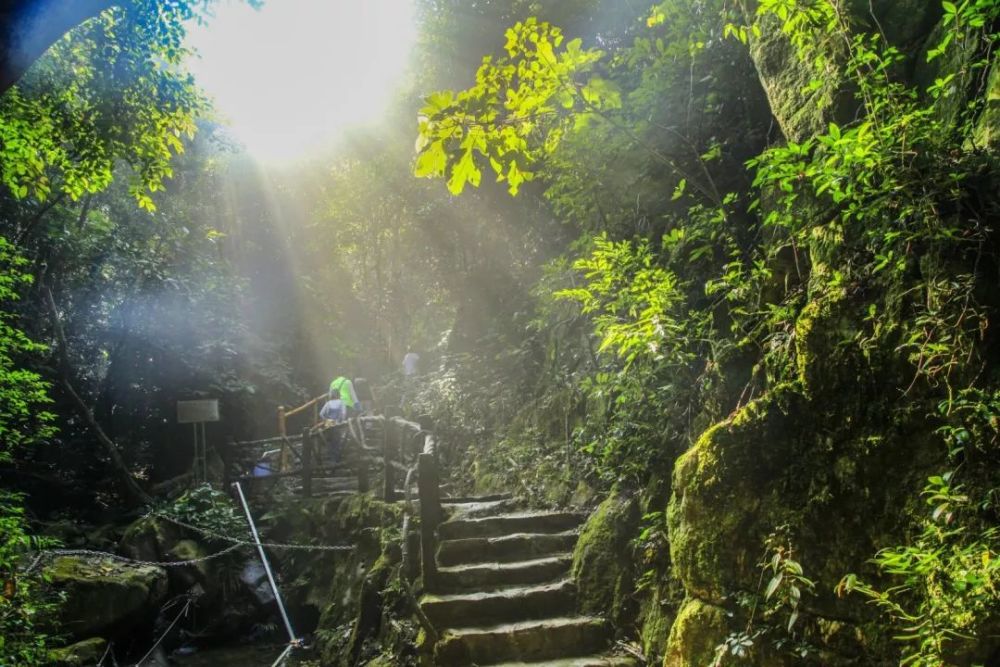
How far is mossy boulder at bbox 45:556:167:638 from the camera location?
6902mm

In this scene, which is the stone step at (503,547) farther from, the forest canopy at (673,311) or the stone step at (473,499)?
the stone step at (473,499)

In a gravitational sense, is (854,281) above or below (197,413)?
below

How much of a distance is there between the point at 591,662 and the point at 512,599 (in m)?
0.95

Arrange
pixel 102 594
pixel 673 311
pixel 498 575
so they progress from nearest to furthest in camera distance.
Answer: pixel 673 311 < pixel 498 575 < pixel 102 594

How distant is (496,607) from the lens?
5.05m

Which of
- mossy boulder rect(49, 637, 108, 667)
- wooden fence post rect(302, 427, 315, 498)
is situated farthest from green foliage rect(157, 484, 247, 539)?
mossy boulder rect(49, 637, 108, 667)

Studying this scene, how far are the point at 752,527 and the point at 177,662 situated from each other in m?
8.97

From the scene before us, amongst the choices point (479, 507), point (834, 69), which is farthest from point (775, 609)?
point (479, 507)

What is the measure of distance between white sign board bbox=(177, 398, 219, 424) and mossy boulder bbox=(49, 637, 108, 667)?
502 cm

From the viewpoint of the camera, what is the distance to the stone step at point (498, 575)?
5.45 metres

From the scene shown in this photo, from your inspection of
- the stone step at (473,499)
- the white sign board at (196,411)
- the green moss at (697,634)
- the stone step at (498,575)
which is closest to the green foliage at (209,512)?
the white sign board at (196,411)

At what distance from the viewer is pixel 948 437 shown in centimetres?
223

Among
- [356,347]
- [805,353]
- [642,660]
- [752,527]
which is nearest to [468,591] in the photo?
[642,660]

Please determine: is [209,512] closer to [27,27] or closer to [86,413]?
[86,413]
